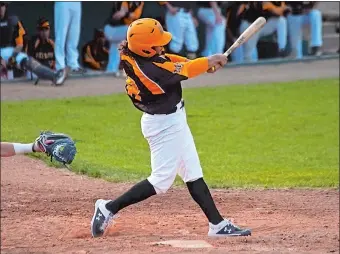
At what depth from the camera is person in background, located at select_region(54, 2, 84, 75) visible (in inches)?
607

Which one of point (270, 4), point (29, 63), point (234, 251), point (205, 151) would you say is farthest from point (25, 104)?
point (234, 251)

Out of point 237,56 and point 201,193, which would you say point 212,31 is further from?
point 201,193

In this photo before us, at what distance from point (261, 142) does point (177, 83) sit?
563 cm

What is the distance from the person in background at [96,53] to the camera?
54.6 ft

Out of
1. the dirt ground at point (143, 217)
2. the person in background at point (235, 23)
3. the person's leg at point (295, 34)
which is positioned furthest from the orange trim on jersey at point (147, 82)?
the person's leg at point (295, 34)

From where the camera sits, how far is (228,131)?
42.6 ft

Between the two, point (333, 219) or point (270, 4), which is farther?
point (270, 4)

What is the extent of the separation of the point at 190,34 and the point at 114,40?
5.49 feet

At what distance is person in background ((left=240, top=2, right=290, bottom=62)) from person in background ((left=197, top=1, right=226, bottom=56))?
58cm

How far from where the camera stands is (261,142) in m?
12.5

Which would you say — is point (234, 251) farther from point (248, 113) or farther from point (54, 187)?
point (248, 113)

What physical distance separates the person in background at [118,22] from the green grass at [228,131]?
62.0 inches

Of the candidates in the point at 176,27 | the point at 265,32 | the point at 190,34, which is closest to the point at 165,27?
the point at 176,27

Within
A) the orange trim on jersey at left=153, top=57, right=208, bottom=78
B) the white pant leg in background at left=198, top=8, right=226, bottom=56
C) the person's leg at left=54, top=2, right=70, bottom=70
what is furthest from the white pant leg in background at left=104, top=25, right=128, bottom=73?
the orange trim on jersey at left=153, top=57, right=208, bottom=78
